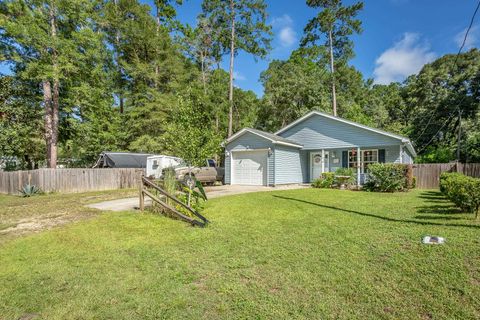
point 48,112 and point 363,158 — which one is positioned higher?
point 48,112

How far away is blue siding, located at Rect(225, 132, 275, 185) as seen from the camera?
1527 centimetres

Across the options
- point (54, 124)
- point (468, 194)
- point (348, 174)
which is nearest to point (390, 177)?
point (348, 174)

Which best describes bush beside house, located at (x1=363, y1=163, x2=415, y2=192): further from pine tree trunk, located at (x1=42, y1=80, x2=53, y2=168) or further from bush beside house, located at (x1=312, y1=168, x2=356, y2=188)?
pine tree trunk, located at (x1=42, y1=80, x2=53, y2=168)

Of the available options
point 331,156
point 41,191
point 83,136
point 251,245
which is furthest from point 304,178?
point 83,136

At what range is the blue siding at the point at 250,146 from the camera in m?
15.3

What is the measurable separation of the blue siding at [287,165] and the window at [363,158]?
10.5 feet

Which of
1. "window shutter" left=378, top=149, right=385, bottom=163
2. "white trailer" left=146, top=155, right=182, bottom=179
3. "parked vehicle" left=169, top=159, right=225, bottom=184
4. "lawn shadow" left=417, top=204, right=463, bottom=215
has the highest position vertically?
"window shutter" left=378, top=149, right=385, bottom=163

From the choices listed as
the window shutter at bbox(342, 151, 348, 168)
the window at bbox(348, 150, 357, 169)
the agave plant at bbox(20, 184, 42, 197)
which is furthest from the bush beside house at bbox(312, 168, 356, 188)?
the agave plant at bbox(20, 184, 42, 197)

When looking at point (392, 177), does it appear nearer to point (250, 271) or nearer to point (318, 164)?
point (318, 164)

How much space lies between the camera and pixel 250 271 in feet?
11.5

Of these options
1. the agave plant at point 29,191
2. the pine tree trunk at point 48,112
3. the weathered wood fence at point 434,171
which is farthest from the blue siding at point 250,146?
the pine tree trunk at point 48,112

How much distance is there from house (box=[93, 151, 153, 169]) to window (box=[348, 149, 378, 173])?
14.5m

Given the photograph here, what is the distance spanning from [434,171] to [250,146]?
1008 centimetres

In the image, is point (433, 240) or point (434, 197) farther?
point (434, 197)
